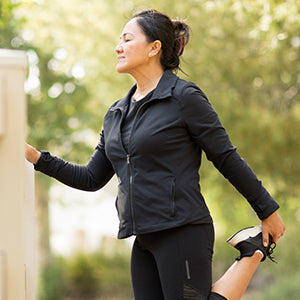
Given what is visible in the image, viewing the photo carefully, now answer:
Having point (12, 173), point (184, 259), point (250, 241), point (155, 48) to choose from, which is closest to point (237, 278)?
point (250, 241)

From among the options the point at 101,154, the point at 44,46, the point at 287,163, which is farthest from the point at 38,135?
the point at 101,154

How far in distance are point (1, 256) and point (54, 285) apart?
8.14 meters

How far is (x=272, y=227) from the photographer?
2.16m

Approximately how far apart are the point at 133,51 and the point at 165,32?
18 centimetres

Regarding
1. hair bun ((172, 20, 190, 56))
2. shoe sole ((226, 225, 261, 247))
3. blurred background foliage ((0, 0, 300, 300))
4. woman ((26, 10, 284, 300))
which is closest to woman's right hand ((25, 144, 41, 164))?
woman ((26, 10, 284, 300))

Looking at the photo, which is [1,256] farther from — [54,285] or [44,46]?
[54,285]

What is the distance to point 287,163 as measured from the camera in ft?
19.1

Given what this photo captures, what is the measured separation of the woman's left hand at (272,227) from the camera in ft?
7.00

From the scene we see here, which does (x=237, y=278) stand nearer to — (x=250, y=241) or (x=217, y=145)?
(x=250, y=241)

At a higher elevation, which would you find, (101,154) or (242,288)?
(101,154)

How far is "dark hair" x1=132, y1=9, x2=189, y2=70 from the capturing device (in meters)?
2.21

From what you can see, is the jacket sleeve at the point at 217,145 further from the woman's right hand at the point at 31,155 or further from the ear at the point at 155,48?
the woman's right hand at the point at 31,155

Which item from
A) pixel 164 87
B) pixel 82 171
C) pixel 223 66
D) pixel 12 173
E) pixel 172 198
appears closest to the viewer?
pixel 12 173

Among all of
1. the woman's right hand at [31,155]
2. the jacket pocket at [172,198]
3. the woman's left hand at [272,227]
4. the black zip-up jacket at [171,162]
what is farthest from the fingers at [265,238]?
the woman's right hand at [31,155]
